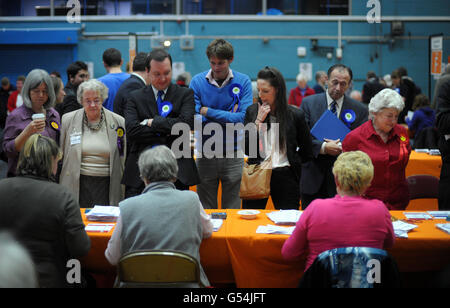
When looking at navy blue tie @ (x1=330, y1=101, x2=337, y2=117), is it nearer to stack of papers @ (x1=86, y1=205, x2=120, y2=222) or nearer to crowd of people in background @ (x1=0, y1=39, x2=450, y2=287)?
crowd of people in background @ (x1=0, y1=39, x2=450, y2=287)

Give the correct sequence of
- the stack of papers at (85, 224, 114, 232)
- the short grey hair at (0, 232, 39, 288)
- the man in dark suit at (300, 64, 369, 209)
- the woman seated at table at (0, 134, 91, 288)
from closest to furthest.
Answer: the short grey hair at (0, 232, 39, 288) < the woman seated at table at (0, 134, 91, 288) < the stack of papers at (85, 224, 114, 232) < the man in dark suit at (300, 64, 369, 209)

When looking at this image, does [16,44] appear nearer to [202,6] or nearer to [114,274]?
[202,6]

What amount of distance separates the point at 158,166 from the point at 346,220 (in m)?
0.98

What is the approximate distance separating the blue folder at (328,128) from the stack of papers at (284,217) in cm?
86

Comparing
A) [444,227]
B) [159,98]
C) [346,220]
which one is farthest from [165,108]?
[444,227]

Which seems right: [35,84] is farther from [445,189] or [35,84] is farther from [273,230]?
[445,189]

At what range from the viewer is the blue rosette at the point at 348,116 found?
152 inches

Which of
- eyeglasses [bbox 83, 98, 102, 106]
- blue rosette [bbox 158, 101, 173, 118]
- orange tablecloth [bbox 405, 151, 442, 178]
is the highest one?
eyeglasses [bbox 83, 98, 102, 106]

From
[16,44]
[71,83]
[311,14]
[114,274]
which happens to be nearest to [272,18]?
[311,14]

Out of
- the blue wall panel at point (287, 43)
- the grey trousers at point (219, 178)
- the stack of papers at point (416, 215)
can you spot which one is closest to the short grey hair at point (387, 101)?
the stack of papers at point (416, 215)

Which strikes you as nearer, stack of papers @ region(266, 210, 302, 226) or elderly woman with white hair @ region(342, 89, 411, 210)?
stack of papers @ region(266, 210, 302, 226)

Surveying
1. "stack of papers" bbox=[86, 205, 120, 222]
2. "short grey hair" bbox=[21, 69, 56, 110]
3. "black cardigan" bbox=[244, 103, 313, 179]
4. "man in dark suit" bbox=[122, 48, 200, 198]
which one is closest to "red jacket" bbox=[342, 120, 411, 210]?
"black cardigan" bbox=[244, 103, 313, 179]

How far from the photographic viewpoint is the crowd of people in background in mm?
2379

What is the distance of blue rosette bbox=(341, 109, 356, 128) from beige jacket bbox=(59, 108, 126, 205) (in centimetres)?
177
